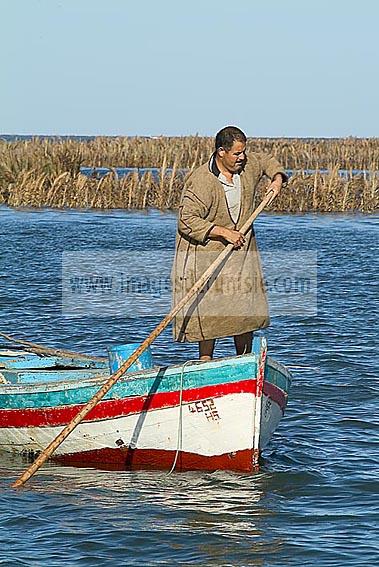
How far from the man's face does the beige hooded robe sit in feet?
0.37

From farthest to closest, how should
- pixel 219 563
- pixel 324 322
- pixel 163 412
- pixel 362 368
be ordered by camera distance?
pixel 324 322, pixel 362 368, pixel 163 412, pixel 219 563

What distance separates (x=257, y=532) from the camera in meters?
6.62

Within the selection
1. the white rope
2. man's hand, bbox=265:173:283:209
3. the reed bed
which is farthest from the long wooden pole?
the reed bed

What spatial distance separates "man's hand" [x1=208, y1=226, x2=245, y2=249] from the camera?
22.7 feet

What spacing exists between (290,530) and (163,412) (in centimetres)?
116

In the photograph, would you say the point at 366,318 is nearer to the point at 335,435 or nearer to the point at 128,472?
the point at 335,435

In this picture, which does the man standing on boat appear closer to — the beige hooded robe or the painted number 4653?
the beige hooded robe

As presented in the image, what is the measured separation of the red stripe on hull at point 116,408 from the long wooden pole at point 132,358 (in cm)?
25

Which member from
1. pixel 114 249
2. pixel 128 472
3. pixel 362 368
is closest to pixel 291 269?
pixel 114 249

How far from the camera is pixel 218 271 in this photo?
7.31 m

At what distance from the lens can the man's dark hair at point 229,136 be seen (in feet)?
22.9

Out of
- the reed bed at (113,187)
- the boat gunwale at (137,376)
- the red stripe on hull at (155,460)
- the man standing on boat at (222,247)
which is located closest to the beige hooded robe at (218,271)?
the man standing on boat at (222,247)

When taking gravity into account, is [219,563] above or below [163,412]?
below

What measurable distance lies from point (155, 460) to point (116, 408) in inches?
16.4
